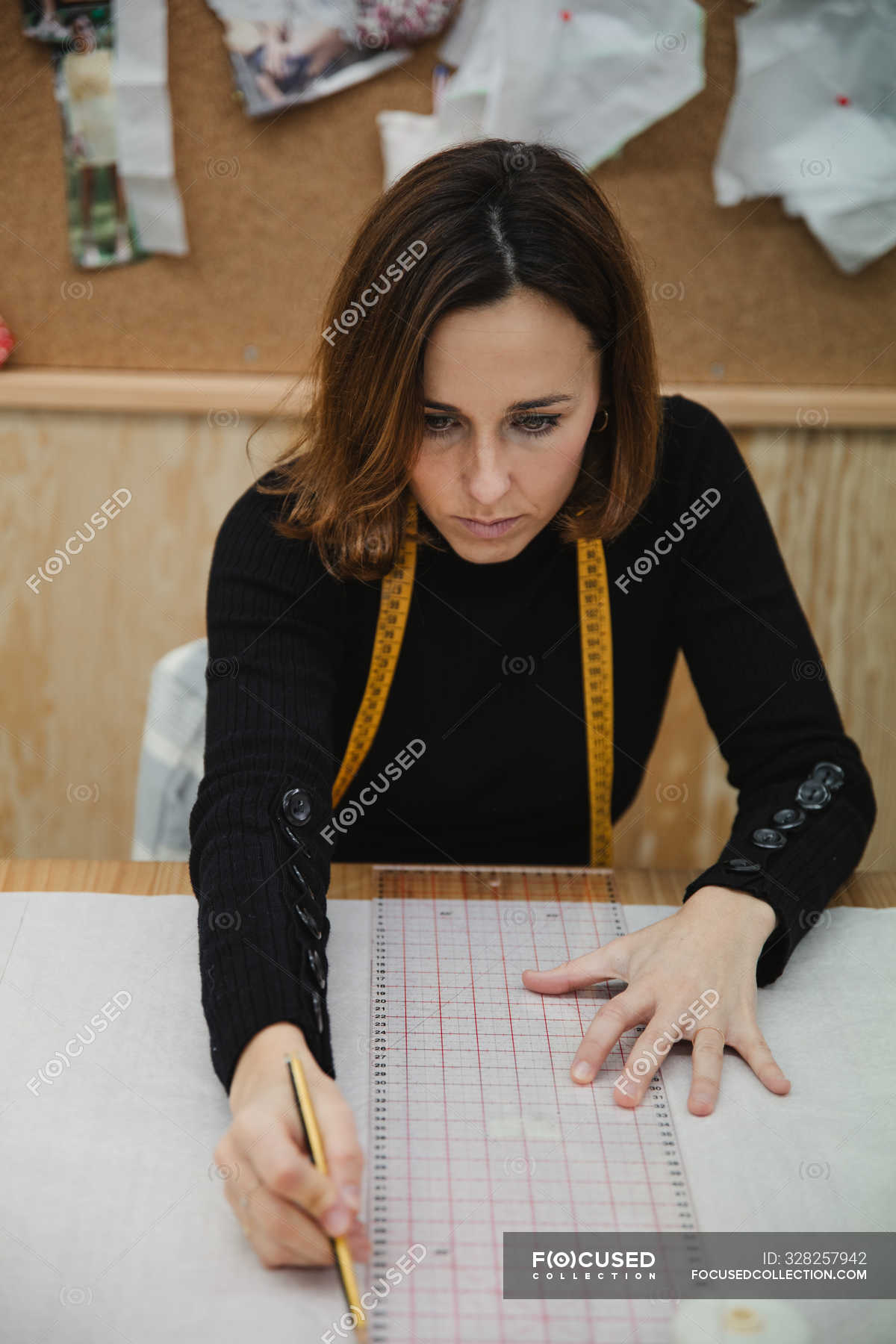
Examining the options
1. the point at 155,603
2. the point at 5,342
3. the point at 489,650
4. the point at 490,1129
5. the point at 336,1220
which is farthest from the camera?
the point at 155,603

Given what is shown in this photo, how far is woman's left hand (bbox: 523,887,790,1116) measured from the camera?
34.9 inches

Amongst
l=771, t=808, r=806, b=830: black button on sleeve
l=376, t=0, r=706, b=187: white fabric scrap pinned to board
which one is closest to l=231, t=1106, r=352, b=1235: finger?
l=771, t=808, r=806, b=830: black button on sleeve

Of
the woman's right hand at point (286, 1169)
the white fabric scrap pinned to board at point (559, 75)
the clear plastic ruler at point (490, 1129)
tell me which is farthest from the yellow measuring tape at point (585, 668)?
the white fabric scrap pinned to board at point (559, 75)

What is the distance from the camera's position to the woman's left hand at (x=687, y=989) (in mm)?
885

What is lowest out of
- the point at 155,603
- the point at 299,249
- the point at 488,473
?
the point at 155,603

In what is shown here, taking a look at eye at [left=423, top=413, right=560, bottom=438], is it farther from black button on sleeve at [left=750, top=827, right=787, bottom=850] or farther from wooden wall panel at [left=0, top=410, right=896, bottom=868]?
wooden wall panel at [left=0, top=410, right=896, bottom=868]

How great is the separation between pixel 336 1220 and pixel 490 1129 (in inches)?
6.4

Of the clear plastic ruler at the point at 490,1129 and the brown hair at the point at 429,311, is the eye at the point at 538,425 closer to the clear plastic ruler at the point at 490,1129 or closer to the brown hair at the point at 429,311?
the brown hair at the point at 429,311

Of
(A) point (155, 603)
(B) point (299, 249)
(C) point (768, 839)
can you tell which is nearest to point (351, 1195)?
(C) point (768, 839)

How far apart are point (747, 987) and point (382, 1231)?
0.36 m

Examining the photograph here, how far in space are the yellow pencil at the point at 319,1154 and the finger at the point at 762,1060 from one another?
341 mm

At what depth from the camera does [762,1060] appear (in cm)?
90

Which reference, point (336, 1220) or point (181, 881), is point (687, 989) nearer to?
point (336, 1220)

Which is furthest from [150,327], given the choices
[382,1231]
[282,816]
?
[382,1231]
